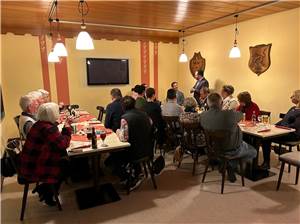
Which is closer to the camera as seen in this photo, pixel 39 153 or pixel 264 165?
pixel 39 153

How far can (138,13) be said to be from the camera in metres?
4.11

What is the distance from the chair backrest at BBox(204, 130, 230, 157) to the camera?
8.95ft

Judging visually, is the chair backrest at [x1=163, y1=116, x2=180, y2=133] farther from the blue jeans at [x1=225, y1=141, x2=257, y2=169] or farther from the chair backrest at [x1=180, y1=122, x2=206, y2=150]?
the blue jeans at [x1=225, y1=141, x2=257, y2=169]

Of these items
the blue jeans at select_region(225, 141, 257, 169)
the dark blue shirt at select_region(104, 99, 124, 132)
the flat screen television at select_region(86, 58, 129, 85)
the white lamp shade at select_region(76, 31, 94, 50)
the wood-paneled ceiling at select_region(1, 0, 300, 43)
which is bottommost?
the blue jeans at select_region(225, 141, 257, 169)

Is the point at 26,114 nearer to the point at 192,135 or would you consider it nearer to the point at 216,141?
the point at 192,135

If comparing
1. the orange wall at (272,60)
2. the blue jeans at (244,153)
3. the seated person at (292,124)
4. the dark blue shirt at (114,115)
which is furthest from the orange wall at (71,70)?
the blue jeans at (244,153)

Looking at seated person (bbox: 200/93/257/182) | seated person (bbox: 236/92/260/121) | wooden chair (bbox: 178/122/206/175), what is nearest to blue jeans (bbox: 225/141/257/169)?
seated person (bbox: 200/93/257/182)

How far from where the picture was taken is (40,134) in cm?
227

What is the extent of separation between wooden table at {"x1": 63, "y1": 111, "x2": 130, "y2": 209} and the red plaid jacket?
137mm

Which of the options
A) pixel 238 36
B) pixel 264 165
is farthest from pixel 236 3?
pixel 264 165

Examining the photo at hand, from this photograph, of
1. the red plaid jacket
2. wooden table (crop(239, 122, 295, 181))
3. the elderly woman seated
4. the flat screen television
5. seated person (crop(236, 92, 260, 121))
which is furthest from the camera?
the flat screen television

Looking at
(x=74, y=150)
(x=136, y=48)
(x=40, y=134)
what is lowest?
(x=74, y=150)

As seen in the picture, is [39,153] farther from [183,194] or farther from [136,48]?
[136,48]

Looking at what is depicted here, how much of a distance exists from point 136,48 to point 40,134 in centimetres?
477
